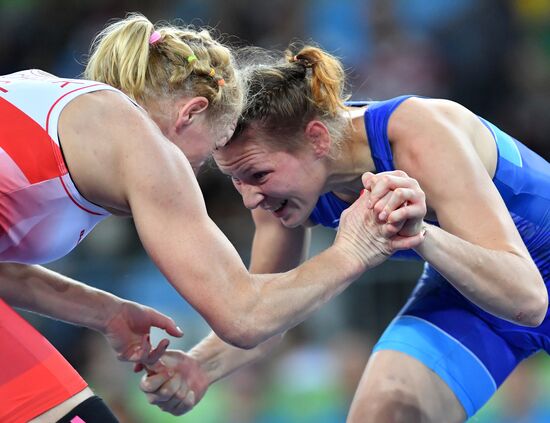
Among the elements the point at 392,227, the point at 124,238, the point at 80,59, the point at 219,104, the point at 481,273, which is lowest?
the point at 124,238

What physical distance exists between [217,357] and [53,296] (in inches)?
35.0

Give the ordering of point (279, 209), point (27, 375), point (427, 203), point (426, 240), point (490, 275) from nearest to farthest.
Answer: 1. point (27, 375)
2. point (426, 240)
3. point (490, 275)
4. point (427, 203)
5. point (279, 209)

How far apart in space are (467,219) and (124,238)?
14.9 feet

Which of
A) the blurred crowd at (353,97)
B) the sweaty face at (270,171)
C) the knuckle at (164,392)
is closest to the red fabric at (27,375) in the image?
the knuckle at (164,392)

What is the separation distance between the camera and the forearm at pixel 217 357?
379cm

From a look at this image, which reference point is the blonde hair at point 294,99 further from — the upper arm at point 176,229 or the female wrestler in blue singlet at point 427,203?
the upper arm at point 176,229

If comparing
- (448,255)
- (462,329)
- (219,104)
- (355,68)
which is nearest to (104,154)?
(219,104)

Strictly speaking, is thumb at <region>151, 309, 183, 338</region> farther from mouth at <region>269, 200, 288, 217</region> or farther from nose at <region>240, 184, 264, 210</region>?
mouth at <region>269, 200, 288, 217</region>

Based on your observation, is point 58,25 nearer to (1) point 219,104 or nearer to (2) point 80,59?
(2) point 80,59

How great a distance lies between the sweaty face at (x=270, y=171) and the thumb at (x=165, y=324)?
0.61m

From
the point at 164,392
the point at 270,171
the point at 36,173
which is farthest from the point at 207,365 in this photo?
the point at 36,173

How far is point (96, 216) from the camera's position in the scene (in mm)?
2725

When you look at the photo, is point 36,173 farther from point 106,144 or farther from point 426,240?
point 426,240

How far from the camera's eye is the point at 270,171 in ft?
11.8
